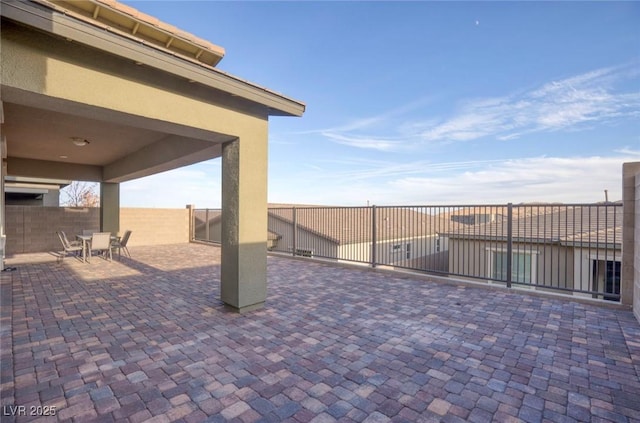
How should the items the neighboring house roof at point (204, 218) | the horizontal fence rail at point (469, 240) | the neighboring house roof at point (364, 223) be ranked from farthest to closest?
1. the neighboring house roof at point (204, 218)
2. the neighboring house roof at point (364, 223)
3. the horizontal fence rail at point (469, 240)

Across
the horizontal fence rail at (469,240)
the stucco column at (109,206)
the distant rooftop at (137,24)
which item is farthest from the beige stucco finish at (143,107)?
the horizontal fence rail at (469,240)

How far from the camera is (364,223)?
324 inches

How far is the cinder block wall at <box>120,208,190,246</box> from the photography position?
39.2ft

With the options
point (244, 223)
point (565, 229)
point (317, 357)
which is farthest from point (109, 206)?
point (565, 229)

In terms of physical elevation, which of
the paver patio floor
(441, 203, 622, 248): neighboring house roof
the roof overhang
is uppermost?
the roof overhang

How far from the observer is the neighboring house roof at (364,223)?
7.49m

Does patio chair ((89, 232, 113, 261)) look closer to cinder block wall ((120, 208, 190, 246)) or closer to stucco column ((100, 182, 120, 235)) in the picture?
stucco column ((100, 182, 120, 235))

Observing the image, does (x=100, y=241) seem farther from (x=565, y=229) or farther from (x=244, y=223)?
(x=565, y=229)

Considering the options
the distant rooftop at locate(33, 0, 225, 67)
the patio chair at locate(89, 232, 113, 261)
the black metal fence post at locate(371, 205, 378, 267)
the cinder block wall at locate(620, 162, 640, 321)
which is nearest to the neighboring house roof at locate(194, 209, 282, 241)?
the patio chair at locate(89, 232, 113, 261)

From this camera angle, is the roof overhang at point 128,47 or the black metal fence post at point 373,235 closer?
the roof overhang at point 128,47

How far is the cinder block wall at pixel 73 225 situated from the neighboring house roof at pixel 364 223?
6.45 metres

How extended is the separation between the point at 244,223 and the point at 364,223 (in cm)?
485

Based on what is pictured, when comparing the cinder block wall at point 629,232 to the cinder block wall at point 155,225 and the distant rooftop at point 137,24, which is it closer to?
the distant rooftop at point 137,24

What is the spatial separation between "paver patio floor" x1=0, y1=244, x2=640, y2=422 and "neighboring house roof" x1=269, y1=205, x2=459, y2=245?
106 inches
